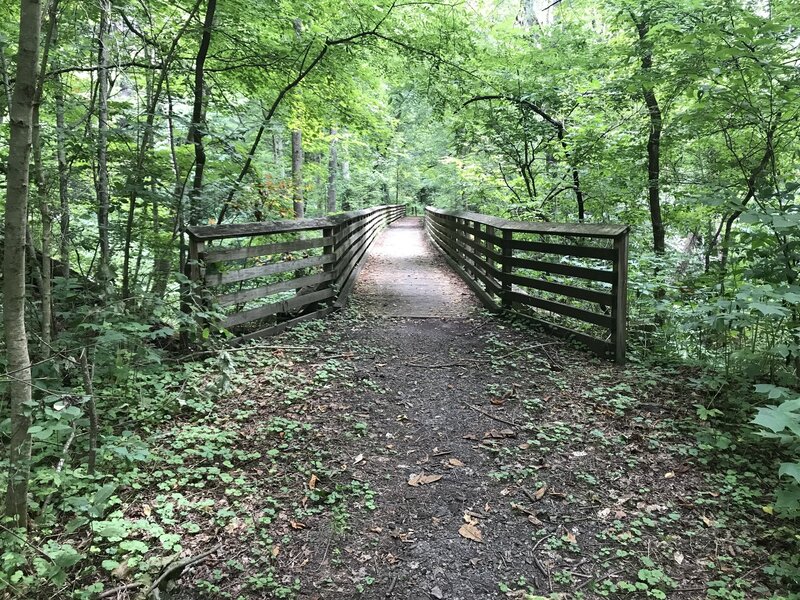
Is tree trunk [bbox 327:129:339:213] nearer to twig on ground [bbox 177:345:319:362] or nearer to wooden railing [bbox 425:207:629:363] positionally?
wooden railing [bbox 425:207:629:363]

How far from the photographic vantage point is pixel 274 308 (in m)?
6.05

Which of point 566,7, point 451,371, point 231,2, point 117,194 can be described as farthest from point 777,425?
point 566,7

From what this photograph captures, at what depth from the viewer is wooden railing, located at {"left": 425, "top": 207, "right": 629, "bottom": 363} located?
503 centimetres

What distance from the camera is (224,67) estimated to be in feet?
20.2

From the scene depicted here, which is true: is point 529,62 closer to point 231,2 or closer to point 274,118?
point 274,118

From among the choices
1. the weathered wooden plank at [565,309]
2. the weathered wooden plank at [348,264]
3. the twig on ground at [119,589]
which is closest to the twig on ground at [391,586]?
the twig on ground at [119,589]

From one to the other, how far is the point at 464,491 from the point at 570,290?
3334mm

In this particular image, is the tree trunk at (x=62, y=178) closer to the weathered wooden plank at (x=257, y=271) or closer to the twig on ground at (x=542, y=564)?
the weathered wooden plank at (x=257, y=271)

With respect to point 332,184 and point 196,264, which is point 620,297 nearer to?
point 196,264

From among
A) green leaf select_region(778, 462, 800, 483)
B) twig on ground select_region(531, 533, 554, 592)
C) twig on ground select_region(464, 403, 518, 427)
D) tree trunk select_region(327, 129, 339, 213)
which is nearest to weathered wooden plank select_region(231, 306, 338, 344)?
twig on ground select_region(464, 403, 518, 427)

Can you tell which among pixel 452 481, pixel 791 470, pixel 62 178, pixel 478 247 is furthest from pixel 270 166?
pixel 791 470

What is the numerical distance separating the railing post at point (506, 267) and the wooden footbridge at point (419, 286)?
16 millimetres

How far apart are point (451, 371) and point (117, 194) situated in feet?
12.2

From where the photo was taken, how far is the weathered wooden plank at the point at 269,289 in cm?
524
